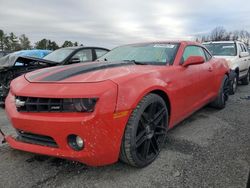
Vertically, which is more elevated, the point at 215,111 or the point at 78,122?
the point at 78,122

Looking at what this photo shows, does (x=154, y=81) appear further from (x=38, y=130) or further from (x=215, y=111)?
(x=215, y=111)

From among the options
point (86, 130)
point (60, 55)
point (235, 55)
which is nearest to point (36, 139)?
point (86, 130)

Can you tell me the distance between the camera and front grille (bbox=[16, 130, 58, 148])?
223 cm

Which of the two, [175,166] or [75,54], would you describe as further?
[75,54]

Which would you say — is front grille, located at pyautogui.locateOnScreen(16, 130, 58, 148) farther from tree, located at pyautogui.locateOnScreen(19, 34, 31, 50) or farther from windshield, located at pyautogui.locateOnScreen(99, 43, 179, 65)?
tree, located at pyautogui.locateOnScreen(19, 34, 31, 50)

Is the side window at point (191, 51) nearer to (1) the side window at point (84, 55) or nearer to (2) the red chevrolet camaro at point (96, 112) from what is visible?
(2) the red chevrolet camaro at point (96, 112)

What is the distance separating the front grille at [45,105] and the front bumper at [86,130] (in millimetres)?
40

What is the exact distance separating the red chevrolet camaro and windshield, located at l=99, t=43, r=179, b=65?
1.23 feet

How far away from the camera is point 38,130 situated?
220 cm

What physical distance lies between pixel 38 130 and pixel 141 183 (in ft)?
3.58

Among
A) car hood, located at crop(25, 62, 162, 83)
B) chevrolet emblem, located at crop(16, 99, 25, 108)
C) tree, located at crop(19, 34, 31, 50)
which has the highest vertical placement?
tree, located at crop(19, 34, 31, 50)

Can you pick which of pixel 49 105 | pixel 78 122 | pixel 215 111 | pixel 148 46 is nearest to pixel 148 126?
pixel 78 122

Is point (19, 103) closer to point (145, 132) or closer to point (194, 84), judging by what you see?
point (145, 132)

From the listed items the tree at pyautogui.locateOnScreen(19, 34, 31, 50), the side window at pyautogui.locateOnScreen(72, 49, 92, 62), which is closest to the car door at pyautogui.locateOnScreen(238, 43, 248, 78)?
the side window at pyautogui.locateOnScreen(72, 49, 92, 62)
